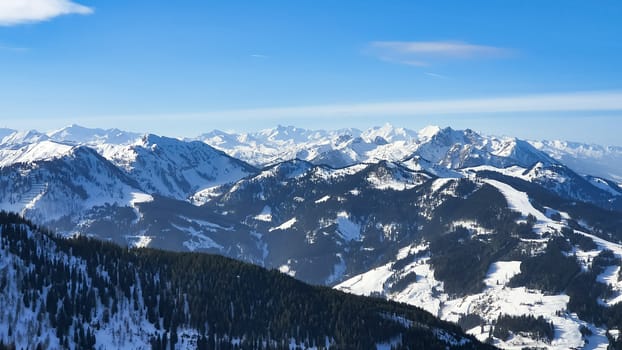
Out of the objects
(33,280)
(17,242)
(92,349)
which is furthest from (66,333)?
(17,242)

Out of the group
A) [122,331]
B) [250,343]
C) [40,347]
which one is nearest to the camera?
[40,347]

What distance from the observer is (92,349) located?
16962 centimetres

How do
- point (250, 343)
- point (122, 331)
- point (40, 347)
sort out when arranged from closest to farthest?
point (40, 347), point (122, 331), point (250, 343)

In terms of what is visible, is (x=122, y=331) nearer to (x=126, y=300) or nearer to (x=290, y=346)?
(x=126, y=300)

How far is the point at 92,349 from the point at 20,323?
21136 millimetres

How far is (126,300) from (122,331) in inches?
596

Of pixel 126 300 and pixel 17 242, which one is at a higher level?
pixel 17 242

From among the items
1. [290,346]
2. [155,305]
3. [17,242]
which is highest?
[17,242]

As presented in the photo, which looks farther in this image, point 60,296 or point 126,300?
point 126,300

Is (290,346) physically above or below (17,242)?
below

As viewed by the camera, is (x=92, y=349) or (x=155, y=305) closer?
(x=92, y=349)

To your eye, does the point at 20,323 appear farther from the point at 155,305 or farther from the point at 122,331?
the point at 155,305

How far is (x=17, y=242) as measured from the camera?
7840 inches

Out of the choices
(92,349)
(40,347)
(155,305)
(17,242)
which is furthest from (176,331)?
(17,242)
